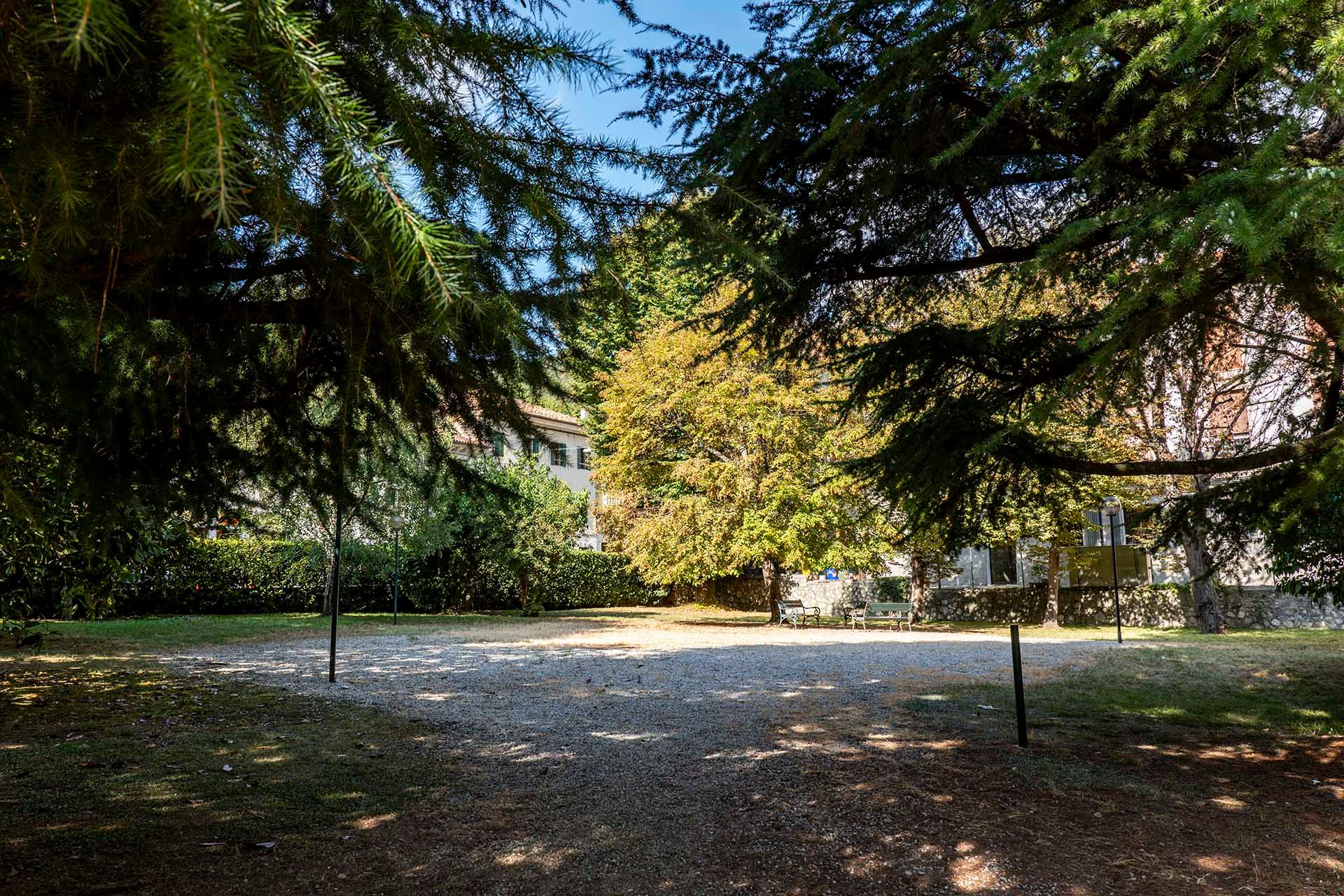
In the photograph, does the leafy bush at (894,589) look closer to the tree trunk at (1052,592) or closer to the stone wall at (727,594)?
the stone wall at (727,594)

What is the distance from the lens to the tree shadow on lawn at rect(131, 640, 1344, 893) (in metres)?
3.52

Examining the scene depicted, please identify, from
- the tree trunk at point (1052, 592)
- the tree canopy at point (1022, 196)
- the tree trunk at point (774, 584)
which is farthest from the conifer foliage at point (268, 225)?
the tree trunk at point (1052, 592)

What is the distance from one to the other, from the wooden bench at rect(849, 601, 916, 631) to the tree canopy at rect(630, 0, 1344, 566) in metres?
15.8

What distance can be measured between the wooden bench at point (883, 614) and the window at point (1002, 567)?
15.3ft

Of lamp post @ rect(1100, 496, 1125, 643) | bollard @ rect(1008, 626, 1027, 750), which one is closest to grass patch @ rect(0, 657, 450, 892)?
bollard @ rect(1008, 626, 1027, 750)

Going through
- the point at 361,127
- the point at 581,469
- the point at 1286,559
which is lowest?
the point at 1286,559

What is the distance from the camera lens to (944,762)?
547 centimetres

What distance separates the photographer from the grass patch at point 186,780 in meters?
3.63

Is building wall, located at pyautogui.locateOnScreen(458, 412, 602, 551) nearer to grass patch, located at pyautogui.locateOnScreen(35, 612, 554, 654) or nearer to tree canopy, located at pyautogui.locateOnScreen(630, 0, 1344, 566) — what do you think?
grass patch, located at pyautogui.locateOnScreen(35, 612, 554, 654)

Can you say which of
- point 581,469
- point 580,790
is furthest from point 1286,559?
point 581,469

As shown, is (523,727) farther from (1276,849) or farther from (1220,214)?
(1220,214)

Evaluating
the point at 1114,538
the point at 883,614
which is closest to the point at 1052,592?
the point at 1114,538

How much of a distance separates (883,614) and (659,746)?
1731cm

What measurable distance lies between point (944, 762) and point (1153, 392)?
344 centimetres
